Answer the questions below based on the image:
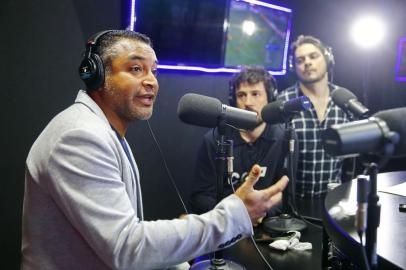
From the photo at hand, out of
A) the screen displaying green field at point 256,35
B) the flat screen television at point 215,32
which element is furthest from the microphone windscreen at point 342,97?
the screen displaying green field at point 256,35

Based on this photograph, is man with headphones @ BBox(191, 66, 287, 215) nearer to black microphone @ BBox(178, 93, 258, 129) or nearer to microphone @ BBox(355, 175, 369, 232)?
black microphone @ BBox(178, 93, 258, 129)

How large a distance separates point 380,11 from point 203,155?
3284mm

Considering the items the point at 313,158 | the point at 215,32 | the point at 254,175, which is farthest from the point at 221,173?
the point at 215,32

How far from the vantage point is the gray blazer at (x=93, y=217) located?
1123 millimetres

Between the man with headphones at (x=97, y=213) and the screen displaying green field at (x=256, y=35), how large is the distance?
99.0 inches

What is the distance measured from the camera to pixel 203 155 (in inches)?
97.9

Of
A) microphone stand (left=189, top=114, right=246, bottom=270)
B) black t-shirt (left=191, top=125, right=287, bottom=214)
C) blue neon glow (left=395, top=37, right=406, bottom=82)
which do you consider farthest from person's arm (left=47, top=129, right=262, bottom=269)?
blue neon glow (left=395, top=37, right=406, bottom=82)

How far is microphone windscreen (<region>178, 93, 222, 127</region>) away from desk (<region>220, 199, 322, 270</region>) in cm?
56

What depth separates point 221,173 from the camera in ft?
4.64

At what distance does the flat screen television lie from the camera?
10.1 feet

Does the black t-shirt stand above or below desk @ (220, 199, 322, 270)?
above

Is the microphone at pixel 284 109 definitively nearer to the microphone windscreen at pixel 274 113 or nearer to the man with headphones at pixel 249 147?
A: the microphone windscreen at pixel 274 113

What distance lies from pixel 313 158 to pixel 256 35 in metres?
1.53

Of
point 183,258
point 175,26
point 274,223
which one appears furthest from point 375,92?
point 183,258
